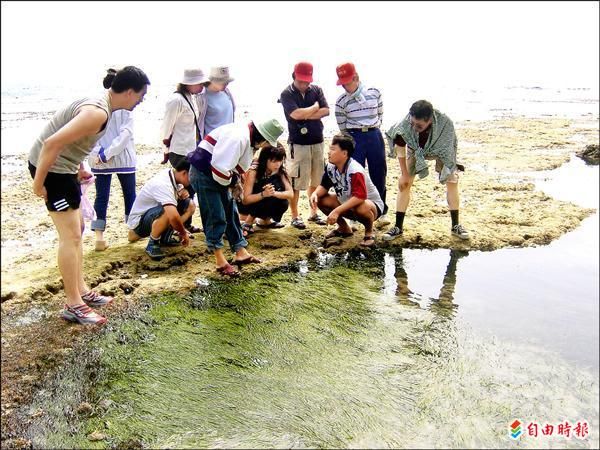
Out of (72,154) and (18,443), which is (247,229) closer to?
(72,154)

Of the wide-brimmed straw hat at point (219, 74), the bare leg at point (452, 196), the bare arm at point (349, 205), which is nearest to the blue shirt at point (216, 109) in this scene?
the wide-brimmed straw hat at point (219, 74)

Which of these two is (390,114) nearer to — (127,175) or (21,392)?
(127,175)

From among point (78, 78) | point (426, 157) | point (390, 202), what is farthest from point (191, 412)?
point (78, 78)

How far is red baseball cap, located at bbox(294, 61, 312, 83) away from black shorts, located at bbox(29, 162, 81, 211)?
2.36 metres

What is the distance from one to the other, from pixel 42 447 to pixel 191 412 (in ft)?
2.27

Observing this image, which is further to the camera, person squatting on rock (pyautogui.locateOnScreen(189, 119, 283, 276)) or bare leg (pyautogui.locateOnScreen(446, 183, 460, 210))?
bare leg (pyautogui.locateOnScreen(446, 183, 460, 210))

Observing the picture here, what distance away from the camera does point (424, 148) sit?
4.62 meters

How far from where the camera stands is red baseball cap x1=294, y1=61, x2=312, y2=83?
15.2ft

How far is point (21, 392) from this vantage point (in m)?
2.67

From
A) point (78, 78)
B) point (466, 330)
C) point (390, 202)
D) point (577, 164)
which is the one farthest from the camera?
point (78, 78)

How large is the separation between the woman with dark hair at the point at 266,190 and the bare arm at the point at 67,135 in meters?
1.88

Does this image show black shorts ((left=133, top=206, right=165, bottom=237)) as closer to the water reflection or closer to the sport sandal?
the sport sandal

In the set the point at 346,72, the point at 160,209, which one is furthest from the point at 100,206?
the point at 346,72

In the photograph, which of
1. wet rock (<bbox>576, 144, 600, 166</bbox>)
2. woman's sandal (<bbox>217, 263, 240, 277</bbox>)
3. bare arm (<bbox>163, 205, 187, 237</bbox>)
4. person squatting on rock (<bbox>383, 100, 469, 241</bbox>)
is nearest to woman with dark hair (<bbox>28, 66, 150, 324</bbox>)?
bare arm (<bbox>163, 205, 187, 237</bbox>)
